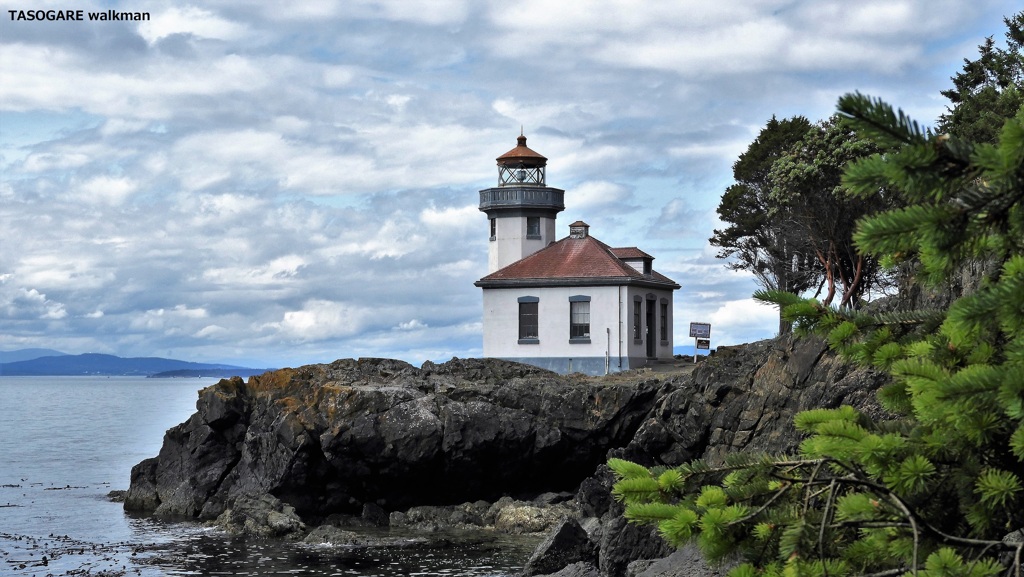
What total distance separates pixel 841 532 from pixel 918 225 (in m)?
2.04

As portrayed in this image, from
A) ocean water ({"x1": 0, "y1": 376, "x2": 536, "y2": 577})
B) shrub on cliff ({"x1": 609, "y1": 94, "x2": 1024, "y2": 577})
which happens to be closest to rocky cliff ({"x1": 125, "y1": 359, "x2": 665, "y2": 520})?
ocean water ({"x1": 0, "y1": 376, "x2": 536, "y2": 577})

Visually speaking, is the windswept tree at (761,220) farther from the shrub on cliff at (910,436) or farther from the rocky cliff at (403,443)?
the shrub on cliff at (910,436)

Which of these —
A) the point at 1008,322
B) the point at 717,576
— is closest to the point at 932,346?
the point at 1008,322

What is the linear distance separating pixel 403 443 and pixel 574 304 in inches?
523

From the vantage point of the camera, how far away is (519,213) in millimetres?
44625

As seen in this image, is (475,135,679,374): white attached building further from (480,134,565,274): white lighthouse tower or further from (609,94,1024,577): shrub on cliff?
(609,94,1024,577): shrub on cliff

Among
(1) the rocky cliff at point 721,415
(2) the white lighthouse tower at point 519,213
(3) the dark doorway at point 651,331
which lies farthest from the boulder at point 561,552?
(2) the white lighthouse tower at point 519,213

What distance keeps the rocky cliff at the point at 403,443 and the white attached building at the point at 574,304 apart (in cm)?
892

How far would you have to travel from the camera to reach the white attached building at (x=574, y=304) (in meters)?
40.3

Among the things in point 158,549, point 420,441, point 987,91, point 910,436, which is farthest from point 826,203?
point 910,436

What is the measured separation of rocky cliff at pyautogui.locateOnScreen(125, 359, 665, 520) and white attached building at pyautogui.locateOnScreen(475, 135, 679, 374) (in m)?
8.92

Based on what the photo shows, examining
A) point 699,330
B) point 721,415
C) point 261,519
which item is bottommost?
point 261,519

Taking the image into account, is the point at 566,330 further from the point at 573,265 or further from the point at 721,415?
the point at 721,415

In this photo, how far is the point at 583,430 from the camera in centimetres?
2980
